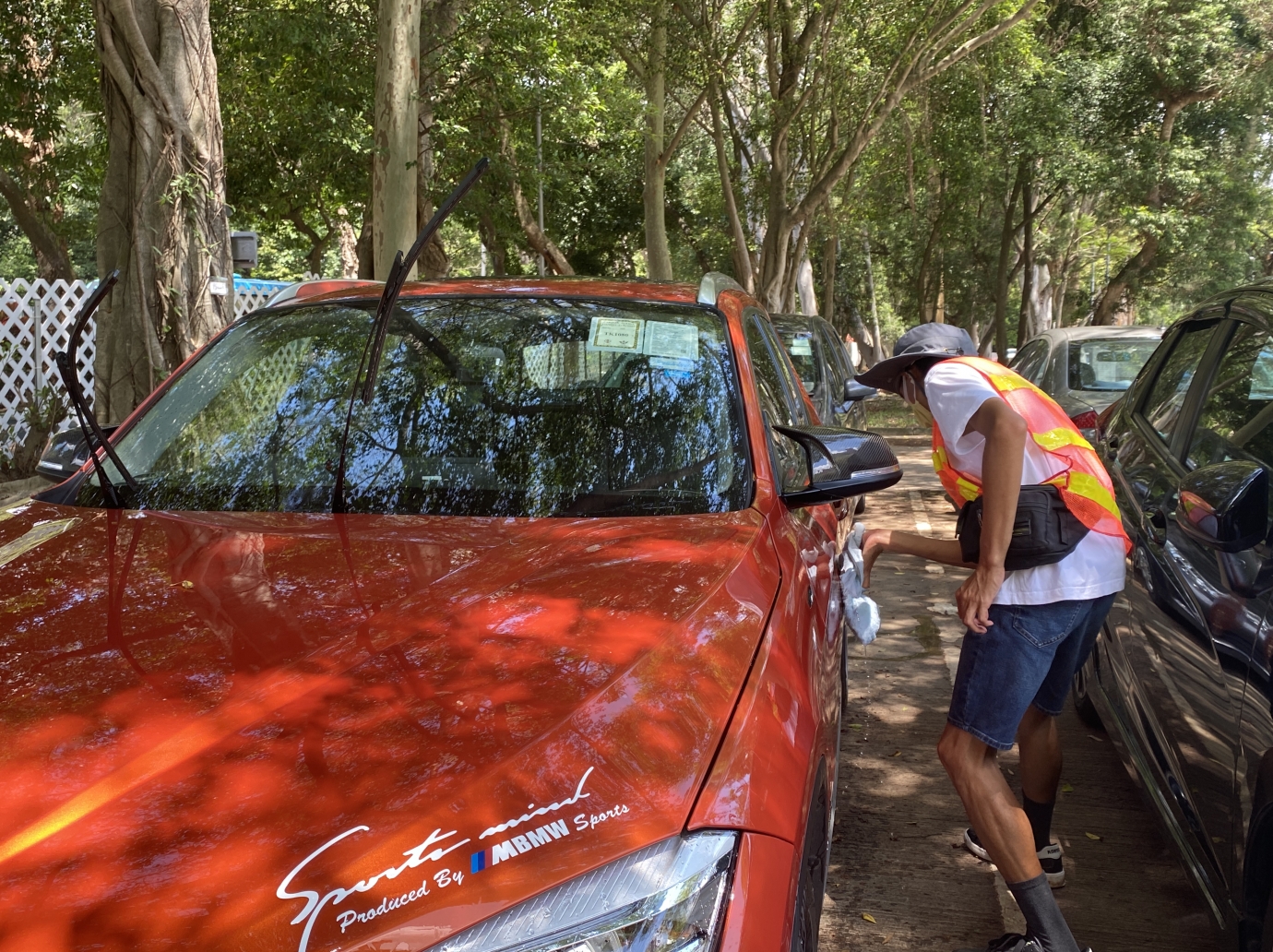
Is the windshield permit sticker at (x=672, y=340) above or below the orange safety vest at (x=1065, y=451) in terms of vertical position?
above

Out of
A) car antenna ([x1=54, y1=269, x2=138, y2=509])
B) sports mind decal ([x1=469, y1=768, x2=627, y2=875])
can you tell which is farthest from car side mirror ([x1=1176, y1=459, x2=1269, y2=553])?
car antenna ([x1=54, y1=269, x2=138, y2=509])

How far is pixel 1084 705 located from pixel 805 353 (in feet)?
19.0

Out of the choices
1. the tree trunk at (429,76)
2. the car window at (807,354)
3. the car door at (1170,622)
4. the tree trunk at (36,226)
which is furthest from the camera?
the tree trunk at (36,226)

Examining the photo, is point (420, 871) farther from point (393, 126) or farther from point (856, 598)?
point (393, 126)

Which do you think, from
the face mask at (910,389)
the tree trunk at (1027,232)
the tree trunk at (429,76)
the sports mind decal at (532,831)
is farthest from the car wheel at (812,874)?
the tree trunk at (1027,232)

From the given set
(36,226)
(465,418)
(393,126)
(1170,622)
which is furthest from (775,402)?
(36,226)

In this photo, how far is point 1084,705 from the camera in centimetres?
485

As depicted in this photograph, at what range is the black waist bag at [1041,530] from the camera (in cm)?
293

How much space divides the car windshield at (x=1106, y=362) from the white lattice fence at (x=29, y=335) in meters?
7.13

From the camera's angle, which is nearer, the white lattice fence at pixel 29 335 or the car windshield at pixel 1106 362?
the car windshield at pixel 1106 362

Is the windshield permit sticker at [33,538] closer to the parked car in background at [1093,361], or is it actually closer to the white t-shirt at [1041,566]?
the white t-shirt at [1041,566]

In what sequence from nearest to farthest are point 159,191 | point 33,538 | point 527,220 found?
point 33,538, point 159,191, point 527,220

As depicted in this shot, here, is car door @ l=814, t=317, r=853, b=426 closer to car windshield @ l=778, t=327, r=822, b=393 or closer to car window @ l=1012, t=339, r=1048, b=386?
car windshield @ l=778, t=327, r=822, b=393

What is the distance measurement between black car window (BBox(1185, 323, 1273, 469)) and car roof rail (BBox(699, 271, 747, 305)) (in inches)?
59.2
